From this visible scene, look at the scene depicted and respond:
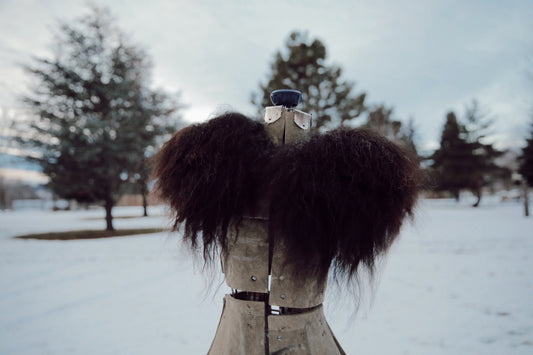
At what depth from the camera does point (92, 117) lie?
31.8ft

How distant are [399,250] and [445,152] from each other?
20836mm

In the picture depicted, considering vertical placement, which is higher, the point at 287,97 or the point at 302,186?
the point at 287,97

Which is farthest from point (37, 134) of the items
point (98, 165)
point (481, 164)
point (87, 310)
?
point (481, 164)

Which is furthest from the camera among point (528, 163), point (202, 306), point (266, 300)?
point (528, 163)

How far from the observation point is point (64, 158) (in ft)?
31.9

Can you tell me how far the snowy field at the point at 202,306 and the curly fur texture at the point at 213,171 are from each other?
0.80ft

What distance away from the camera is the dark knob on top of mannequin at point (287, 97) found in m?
1.23

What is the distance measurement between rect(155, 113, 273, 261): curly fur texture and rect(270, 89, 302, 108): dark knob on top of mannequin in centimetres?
16

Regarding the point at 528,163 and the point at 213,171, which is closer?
the point at 213,171

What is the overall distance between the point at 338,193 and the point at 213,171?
1.35 ft

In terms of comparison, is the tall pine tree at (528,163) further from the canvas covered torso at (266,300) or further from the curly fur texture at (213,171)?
the curly fur texture at (213,171)

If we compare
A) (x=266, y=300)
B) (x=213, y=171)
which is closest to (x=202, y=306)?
(x=266, y=300)

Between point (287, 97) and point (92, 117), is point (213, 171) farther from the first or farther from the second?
point (92, 117)

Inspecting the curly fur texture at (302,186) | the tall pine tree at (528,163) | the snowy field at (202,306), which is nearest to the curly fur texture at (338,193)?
the curly fur texture at (302,186)
